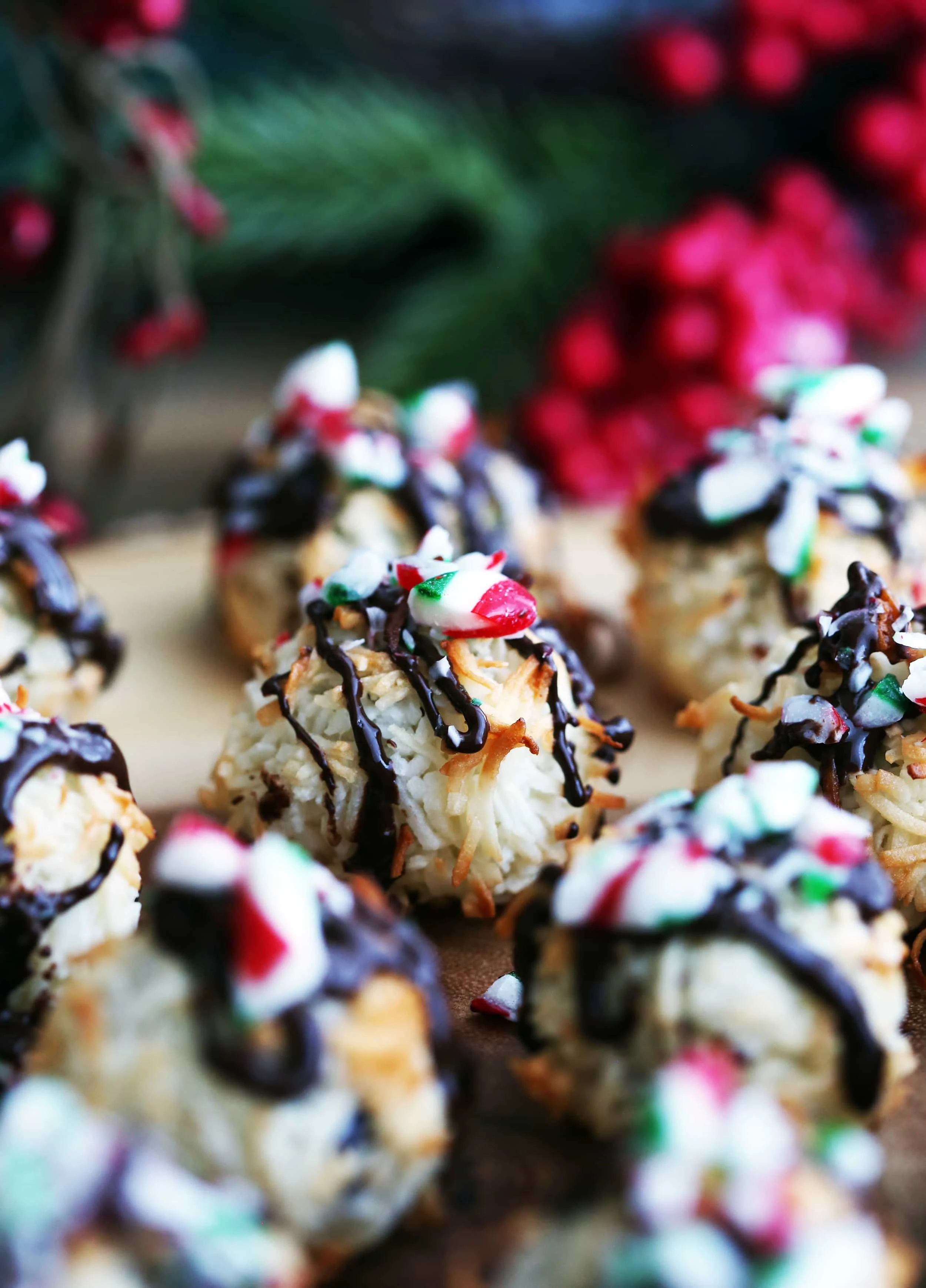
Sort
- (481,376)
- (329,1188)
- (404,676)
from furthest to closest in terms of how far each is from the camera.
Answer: (481,376) < (404,676) < (329,1188)

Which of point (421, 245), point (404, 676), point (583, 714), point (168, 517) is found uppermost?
point (404, 676)

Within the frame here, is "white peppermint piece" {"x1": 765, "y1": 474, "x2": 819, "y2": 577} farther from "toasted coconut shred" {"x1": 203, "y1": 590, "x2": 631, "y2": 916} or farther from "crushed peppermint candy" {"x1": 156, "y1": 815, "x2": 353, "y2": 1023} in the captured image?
"crushed peppermint candy" {"x1": 156, "y1": 815, "x2": 353, "y2": 1023}

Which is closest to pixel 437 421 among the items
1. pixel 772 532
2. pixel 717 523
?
pixel 717 523

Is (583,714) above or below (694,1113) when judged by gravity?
below

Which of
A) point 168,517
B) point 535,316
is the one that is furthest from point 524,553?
point 168,517

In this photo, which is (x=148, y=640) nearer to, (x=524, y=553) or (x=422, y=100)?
(x=524, y=553)

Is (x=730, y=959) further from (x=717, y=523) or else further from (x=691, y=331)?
(x=691, y=331)
